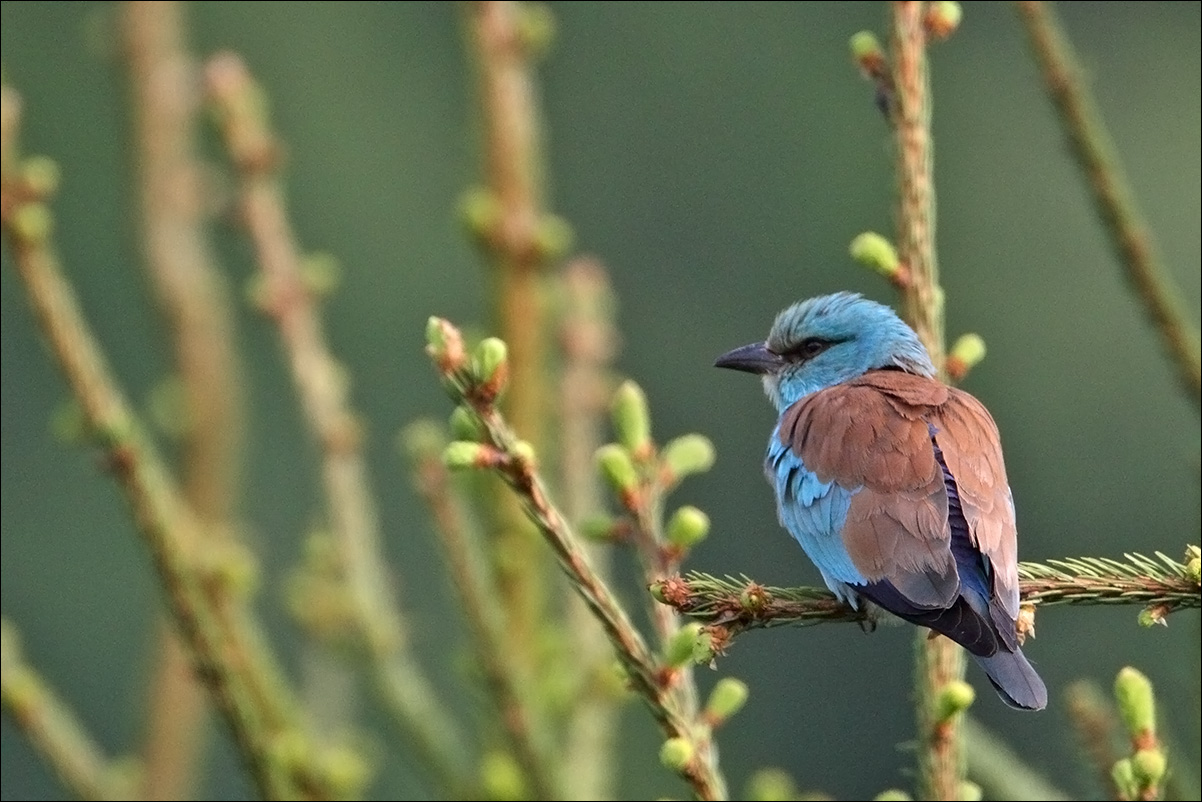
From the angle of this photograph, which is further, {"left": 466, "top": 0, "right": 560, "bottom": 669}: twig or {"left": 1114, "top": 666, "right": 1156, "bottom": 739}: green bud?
{"left": 466, "top": 0, "right": 560, "bottom": 669}: twig

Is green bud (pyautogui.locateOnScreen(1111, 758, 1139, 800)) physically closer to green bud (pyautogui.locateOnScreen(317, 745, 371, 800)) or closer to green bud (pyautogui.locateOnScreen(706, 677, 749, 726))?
green bud (pyautogui.locateOnScreen(706, 677, 749, 726))

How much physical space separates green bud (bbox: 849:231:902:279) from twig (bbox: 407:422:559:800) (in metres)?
1.33

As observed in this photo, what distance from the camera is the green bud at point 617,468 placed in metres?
3.40

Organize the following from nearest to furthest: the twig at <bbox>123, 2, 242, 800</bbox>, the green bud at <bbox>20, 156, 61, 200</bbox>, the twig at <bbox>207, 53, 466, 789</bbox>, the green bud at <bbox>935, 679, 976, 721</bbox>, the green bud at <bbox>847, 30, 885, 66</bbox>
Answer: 1. the green bud at <bbox>935, 679, 976, 721</bbox>
2. the green bud at <bbox>847, 30, 885, 66</bbox>
3. the green bud at <bbox>20, 156, 61, 200</bbox>
4. the twig at <bbox>207, 53, 466, 789</bbox>
5. the twig at <bbox>123, 2, 242, 800</bbox>

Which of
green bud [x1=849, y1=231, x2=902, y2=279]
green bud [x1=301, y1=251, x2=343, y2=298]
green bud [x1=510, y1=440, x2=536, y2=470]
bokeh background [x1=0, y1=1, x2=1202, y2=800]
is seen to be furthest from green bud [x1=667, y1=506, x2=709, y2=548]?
bokeh background [x1=0, y1=1, x2=1202, y2=800]

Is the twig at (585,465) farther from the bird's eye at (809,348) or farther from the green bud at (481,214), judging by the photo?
the bird's eye at (809,348)

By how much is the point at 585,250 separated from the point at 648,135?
3719 mm

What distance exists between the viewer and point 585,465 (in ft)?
18.3

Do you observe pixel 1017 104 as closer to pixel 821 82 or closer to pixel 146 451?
pixel 821 82

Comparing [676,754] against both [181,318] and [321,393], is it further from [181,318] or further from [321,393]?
[181,318]

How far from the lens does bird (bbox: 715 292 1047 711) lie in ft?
11.7

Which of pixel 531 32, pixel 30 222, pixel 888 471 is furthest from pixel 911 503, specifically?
pixel 531 32

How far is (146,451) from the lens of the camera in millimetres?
4430

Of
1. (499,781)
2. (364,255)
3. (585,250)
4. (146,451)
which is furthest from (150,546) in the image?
(364,255)
